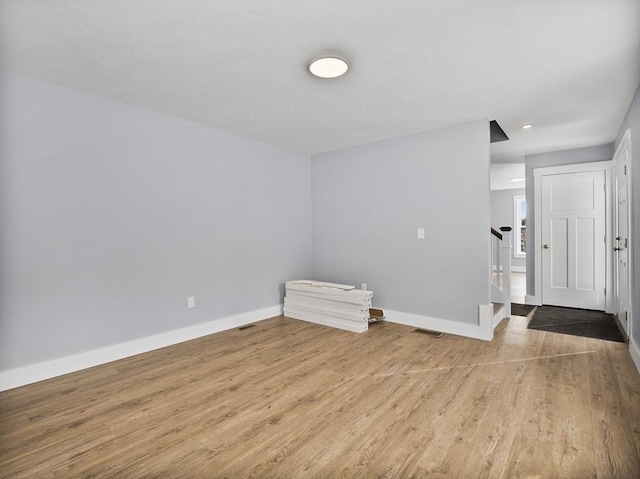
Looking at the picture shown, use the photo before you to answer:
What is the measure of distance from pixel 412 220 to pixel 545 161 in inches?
111

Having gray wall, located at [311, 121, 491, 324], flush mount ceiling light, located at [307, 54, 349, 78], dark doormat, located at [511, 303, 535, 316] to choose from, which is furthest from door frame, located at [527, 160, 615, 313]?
flush mount ceiling light, located at [307, 54, 349, 78]

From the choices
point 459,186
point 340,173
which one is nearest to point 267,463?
point 459,186

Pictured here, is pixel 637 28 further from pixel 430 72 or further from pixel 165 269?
pixel 165 269

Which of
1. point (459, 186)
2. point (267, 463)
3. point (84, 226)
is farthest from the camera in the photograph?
point (459, 186)

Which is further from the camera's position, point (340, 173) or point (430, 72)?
point (340, 173)

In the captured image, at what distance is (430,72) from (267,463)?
284 cm

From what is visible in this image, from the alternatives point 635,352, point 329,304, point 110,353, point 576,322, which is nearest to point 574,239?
point 576,322

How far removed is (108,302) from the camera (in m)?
2.96

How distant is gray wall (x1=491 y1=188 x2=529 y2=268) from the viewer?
9.74 metres

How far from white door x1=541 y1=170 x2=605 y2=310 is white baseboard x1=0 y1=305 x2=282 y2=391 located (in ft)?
15.3

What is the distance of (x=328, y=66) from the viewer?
2.38 metres

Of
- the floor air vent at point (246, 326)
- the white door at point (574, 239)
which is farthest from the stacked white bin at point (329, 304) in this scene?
the white door at point (574, 239)

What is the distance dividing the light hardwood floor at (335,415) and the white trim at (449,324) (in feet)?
0.85

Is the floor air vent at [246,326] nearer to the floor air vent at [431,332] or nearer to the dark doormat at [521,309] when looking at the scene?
the floor air vent at [431,332]
